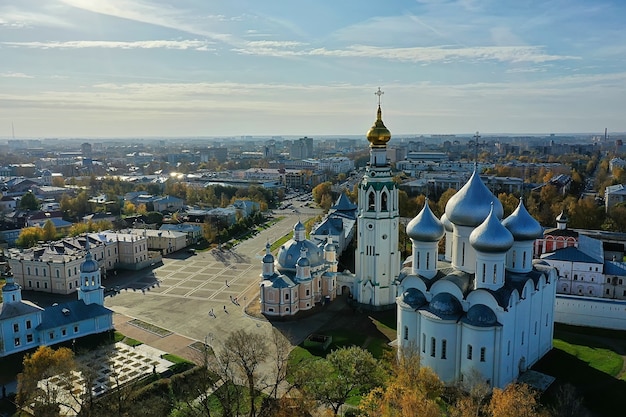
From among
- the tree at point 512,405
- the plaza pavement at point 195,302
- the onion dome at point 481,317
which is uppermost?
the onion dome at point 481,317

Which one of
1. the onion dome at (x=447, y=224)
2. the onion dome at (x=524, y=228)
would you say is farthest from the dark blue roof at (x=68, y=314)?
the onion dome at (x=524, y=228)

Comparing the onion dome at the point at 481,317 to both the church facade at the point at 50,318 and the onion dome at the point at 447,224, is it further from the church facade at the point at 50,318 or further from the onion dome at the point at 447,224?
the church facade at the point at 50,318

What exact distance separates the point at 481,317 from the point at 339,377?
678 cm

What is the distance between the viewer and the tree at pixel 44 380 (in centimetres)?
1862

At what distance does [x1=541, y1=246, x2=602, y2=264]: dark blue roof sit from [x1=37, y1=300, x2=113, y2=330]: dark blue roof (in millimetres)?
29343

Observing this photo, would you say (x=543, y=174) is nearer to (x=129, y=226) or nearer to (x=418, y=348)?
(x=129, y=226)

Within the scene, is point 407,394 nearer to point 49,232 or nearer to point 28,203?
point 49,232

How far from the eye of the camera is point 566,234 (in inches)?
1550

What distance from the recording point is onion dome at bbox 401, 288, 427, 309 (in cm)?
2387

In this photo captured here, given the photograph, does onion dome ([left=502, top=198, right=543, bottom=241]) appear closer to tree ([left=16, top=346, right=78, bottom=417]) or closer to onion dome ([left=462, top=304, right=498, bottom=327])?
onion dome ([left=462, top=304, right=498, bottom=327])

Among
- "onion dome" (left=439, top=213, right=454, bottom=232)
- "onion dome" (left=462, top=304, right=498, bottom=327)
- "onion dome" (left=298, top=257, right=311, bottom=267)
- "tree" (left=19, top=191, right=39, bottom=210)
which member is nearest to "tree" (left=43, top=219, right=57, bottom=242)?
"tree" (left=19, top=191, right=39, bottom=210)

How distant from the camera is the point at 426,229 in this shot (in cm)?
2498

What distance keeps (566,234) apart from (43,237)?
158 feet

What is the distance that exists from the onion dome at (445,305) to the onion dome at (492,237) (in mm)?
2633
